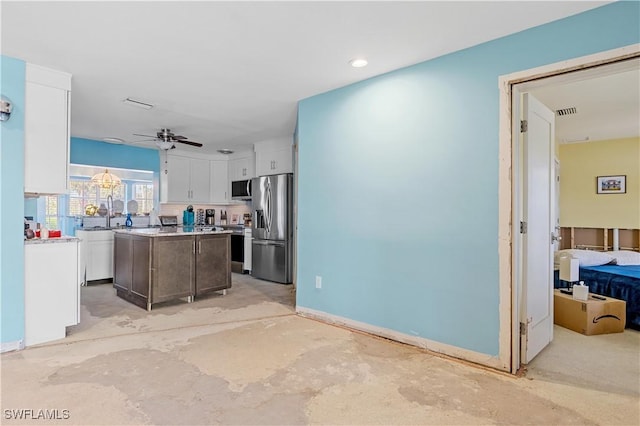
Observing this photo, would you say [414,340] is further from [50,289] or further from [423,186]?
[50,289]

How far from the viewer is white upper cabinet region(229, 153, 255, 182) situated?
6770 millimetres

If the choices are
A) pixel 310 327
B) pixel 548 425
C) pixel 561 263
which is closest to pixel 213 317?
pixel 310 327

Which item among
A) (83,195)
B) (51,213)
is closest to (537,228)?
(83,195)

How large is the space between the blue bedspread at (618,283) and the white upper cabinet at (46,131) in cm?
534

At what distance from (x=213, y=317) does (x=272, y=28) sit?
9.36 ft

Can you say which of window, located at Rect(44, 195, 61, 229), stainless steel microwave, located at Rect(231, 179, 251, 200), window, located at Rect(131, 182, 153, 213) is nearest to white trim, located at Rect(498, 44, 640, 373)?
stainless steel microwave, located at Rect(231, 179, 251, 200)

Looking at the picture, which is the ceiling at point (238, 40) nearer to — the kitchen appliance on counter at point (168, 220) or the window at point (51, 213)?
the window at point (51, 213)

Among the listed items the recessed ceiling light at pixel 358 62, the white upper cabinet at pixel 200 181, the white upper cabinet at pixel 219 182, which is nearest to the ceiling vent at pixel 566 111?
the recessed ceiling light at pixel 358 62

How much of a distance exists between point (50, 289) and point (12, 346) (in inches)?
18.9

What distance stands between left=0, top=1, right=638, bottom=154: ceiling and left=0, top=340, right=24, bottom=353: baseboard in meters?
2.30

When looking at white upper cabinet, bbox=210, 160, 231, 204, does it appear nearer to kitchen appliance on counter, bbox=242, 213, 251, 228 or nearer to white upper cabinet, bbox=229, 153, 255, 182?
white upper cabinet, bbox=229, 153, 255, 182

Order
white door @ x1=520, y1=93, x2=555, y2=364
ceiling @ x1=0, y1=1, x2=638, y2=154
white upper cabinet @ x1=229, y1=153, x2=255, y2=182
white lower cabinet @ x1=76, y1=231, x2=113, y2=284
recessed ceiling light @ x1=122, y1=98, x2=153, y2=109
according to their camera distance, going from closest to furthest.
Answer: ceiling @ x1=0, y1=1, x2=638, y2=154 → white door @ x1=520, y1=93, x2=555, y2=364 → recessed ceiling light @ x1=122, y1=98, x2=153, y2=109 → white lower cabinet @ x1=76, y1=231, x2=113, y2=284 → white upper cabinet @ x1=229, y1=153, x2=255, y2=182

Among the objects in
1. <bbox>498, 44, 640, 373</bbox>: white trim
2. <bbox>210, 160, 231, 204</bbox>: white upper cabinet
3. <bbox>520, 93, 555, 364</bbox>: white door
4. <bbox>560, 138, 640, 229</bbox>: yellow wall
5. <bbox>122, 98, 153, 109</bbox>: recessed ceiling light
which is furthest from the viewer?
<bbox>210, 160, 231, 204</bbox>: white upper cabinet

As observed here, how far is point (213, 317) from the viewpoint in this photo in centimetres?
362
